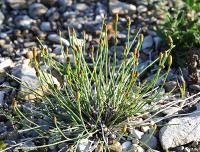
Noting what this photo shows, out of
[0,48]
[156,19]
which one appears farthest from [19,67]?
[156,19]

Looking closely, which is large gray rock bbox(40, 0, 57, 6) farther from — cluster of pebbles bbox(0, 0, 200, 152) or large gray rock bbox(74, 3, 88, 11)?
large gray rock bbox(74, 3, 88, 11)

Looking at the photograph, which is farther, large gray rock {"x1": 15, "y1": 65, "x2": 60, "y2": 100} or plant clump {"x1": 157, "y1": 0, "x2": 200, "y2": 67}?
plant clump {"x1": 157, "y1": 0, "x2": 200, "y2": 67}

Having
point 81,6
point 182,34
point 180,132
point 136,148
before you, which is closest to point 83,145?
point 136,148

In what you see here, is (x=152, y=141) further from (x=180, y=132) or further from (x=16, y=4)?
(x=16, y=4)

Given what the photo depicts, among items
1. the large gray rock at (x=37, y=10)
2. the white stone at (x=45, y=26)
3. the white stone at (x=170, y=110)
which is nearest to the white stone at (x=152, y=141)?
the white stone at (x=170, y=110)

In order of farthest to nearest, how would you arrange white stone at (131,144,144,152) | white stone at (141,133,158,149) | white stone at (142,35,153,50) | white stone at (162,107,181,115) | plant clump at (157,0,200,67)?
white stone at (142,35,153,50), plant clump at (157,0,200,67), white stone at (162,107,181,115), white stone at (141,133,158,149), white stone at (131,144,144,152)

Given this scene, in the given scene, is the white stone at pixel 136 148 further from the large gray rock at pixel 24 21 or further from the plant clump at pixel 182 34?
the large gray rock at pixel 24 21

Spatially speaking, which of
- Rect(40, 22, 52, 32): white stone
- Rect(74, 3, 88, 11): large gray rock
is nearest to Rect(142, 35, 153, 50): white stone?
Rect(74, 3, 88, 11): large gray rock
